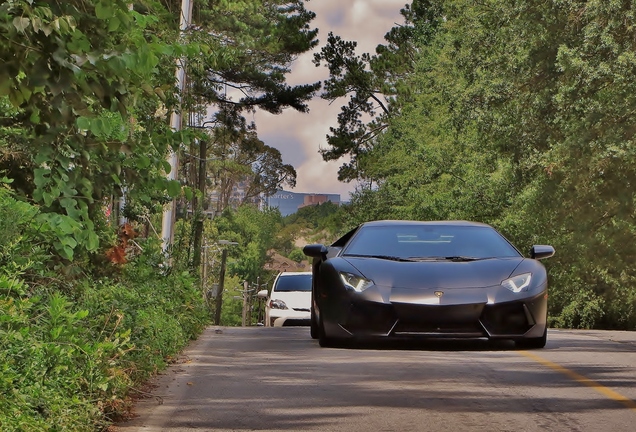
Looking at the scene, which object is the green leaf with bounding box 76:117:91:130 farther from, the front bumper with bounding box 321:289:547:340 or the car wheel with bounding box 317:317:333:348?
the car wheel with bounding box 317:317:333:348

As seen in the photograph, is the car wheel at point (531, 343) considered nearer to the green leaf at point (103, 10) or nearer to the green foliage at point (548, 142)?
the green leaf at point (103, 10)

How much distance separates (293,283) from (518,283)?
1588cm

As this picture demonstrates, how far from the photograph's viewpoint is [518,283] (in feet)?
38.2

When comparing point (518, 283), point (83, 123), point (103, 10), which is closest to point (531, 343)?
point (518, 283)

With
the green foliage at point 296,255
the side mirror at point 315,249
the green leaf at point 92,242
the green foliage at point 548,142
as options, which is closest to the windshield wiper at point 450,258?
the side mirror at point 315,249

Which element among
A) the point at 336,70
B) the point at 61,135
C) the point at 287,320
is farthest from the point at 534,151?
the point at 336,70

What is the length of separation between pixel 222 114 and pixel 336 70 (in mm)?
23105

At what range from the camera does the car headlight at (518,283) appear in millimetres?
11539

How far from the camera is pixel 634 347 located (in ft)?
50.8

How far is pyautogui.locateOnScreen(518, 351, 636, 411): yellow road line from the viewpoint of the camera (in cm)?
927

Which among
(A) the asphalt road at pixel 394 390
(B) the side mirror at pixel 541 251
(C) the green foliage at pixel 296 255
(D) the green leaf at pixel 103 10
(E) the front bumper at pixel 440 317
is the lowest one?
(A) the asphalt road at pixel 394 390

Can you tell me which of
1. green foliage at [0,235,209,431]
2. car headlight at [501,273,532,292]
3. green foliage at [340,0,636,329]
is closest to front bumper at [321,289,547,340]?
car headlight at [501,273,532,292]

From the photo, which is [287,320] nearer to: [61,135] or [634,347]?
[634,347]

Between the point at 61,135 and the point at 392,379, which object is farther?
the point at 392,379
